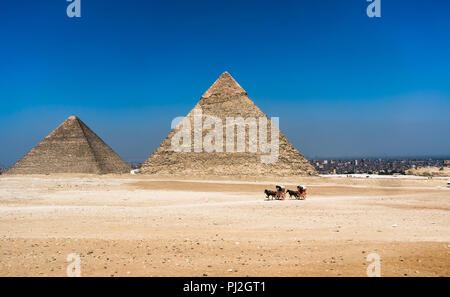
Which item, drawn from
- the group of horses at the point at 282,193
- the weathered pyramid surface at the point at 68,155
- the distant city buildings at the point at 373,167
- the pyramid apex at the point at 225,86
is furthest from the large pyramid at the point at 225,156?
the group of horses at the point at 282,193

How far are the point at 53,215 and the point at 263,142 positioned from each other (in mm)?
41034

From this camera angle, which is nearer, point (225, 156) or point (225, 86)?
point (225, 156)

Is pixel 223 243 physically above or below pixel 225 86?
below

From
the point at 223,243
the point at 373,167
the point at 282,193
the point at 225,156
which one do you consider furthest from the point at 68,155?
the point at 373,167

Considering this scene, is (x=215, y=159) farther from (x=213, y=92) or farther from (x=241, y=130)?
(x=213, y=92)

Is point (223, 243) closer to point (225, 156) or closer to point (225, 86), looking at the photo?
point (225, 156)

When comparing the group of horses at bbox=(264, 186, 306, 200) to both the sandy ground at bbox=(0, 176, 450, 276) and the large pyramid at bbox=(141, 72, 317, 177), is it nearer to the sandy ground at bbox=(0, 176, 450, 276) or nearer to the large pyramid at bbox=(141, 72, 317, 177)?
the sandy ground at bbox=(0, 176, 450, 276)

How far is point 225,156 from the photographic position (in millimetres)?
49625

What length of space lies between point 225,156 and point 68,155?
22.3 meters

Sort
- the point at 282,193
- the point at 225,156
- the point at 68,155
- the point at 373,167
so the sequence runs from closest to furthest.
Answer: the point at 282,193
the point at 225,156
the point at 68,155
the point at 373,167

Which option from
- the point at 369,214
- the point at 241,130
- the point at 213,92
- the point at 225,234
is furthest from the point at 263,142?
the point at 225,234

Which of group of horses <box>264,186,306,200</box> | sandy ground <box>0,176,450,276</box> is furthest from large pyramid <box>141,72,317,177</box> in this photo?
sandy ground <box>0,176,450,276</box>

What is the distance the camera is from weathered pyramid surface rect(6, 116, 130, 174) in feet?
174

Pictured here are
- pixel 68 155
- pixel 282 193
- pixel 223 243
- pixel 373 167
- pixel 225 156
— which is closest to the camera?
pixel 223 243
